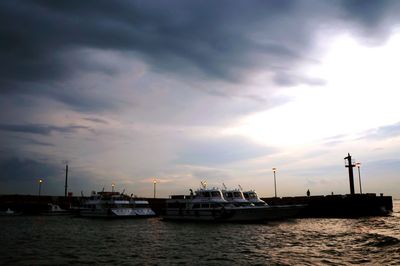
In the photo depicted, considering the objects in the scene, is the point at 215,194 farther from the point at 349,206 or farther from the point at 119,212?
the point at 349,206

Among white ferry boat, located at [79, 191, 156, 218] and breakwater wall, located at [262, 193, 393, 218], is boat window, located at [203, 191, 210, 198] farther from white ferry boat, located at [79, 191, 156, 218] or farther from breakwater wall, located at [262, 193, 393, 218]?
breakwater wall, located at [262, 193, 393, 218]

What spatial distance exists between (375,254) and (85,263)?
62.5ft

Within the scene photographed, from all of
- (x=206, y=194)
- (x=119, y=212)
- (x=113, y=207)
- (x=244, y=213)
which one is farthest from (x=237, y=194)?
(x=113, y=207)

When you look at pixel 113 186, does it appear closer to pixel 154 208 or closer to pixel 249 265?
pixel 154 208

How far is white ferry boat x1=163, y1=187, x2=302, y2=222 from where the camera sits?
57.2 meters

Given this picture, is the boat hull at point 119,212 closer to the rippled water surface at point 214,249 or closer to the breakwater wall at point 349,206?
the breakwater wall at point 349,206

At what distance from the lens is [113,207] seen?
7581 cm

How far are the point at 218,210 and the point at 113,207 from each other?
2597 centimetres

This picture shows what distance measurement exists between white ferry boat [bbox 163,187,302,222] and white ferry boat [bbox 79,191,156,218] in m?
9.99

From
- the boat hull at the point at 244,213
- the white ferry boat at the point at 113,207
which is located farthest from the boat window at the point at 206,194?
the white ferry boat at the point at 113,207

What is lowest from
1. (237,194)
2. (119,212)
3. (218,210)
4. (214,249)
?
(214,249)

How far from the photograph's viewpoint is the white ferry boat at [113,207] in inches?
2906

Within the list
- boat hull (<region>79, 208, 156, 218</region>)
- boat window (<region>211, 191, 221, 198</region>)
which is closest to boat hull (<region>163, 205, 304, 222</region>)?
boat window (<region>211, 191, 221, 198</region>)

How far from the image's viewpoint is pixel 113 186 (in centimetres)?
12012
